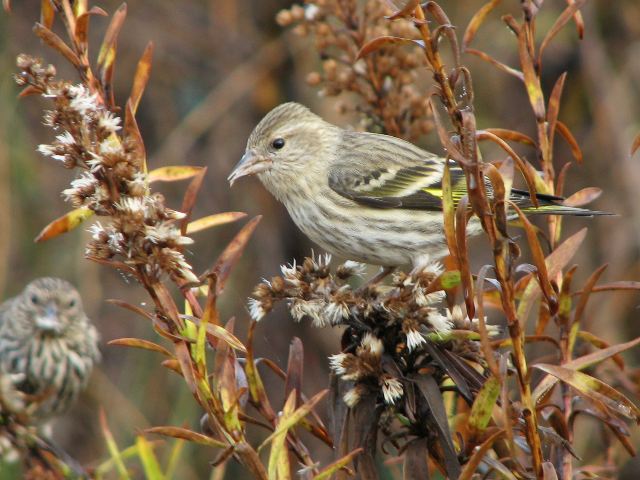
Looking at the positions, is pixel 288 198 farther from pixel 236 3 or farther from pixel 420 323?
pixel 236 3

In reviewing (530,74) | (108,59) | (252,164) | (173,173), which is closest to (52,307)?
(252,164)

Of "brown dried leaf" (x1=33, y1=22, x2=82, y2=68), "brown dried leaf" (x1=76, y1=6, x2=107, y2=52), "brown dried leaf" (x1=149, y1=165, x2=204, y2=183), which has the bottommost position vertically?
"brown dried leaf" (x1=149, y1=165, x2=204, y2=183)

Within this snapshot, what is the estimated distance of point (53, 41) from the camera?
1921mm

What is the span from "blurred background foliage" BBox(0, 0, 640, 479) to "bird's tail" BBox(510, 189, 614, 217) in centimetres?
221

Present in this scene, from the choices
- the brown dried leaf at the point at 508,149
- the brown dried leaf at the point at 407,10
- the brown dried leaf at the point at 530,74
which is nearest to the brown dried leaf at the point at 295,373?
the brown dried leaf at the point at 508,149

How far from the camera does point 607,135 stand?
593cm

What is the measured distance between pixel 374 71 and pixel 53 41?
1.44 metres

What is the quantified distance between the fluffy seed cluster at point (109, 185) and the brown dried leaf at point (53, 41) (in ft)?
0.33

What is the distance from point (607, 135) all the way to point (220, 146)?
267cm

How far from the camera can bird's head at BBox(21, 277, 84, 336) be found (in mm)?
5625

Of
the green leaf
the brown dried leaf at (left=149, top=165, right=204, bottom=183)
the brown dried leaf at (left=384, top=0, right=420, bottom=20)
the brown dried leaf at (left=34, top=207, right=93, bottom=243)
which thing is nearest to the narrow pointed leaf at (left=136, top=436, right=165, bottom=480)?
the brown dried leaf at (left=34, top=207, right=93, bottom=243)

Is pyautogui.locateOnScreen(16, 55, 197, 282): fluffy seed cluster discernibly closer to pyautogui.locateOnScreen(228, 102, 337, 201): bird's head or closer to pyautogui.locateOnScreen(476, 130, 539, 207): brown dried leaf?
pyautogui.locateOnScreen(476, 130, 539, 207): brown dried leaf

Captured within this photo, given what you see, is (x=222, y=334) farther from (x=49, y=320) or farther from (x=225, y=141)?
(x=225, y=141)

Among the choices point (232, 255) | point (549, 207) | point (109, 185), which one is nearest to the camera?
point (109, 185)
